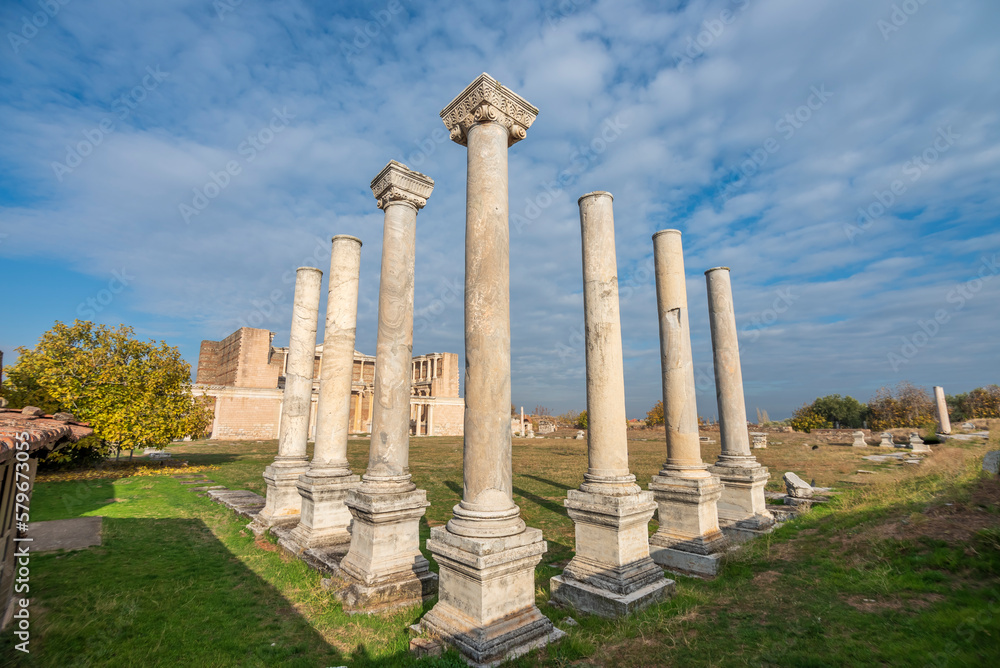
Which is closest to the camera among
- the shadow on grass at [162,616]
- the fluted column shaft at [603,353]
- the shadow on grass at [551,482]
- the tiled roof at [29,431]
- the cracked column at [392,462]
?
the tiled roof at [29,431]

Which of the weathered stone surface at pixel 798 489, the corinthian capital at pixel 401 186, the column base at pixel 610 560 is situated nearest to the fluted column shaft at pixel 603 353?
the column base at pixel 610 560

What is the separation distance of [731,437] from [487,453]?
7257 millimetres

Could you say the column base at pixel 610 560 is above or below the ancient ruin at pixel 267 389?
below

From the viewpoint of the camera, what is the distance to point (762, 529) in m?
8.72

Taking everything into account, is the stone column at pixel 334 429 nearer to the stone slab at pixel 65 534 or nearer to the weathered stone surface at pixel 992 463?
the stone slab at pixel 65 534

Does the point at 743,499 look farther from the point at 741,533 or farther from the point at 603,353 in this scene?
the point at 603,353

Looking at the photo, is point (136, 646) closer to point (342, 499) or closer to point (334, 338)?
→ point (342, 499)

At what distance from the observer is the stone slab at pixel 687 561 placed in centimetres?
693

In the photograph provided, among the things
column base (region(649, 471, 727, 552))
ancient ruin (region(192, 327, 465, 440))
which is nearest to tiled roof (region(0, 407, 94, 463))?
column base (region(649, 471, 727, 552))

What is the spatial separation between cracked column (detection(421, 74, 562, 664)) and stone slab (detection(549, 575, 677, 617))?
98cm

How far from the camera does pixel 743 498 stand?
915cm

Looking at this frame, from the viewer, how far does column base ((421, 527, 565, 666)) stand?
431cm

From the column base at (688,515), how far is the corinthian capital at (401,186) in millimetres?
6608

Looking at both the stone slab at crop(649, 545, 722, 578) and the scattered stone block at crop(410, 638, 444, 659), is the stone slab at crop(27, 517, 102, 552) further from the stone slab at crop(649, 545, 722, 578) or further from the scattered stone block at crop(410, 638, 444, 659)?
the stone slab at crop(649, 545, 722, 578)
